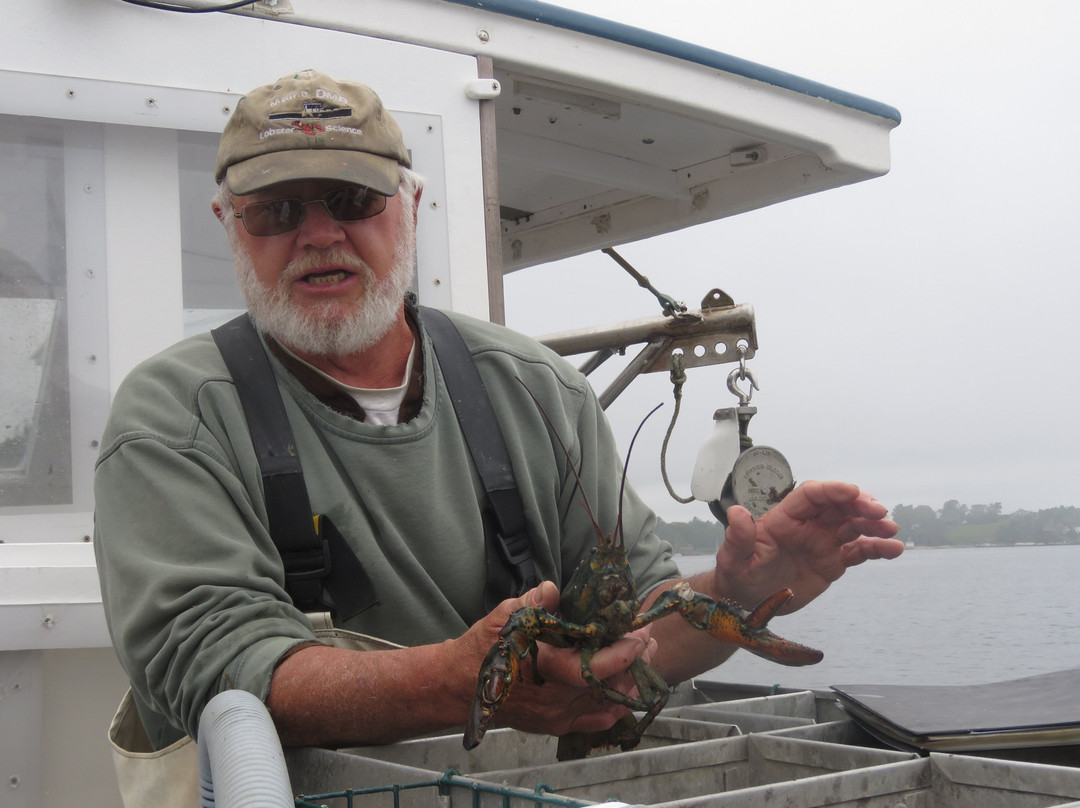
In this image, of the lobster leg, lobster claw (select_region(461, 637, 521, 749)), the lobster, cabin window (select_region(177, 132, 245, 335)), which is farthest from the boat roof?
lobster claw (select_region(461, 637, 521, 749))

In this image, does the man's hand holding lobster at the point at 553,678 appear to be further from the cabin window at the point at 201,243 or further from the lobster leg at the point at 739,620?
the cabin window at the point at 201,243

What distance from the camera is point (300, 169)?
2205 millimetres

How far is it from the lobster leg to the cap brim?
1.10m

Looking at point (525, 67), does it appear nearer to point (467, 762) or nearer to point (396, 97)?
point (396, 97)

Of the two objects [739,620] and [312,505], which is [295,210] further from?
[739,620]

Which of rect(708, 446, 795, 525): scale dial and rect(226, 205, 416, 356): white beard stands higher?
rect(226, 205, 416, 356): white beard

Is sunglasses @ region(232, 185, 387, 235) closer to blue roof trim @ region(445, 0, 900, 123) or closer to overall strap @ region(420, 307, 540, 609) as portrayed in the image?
overall strap @ region(420, 307, 540, 609)

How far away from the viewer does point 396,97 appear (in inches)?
119

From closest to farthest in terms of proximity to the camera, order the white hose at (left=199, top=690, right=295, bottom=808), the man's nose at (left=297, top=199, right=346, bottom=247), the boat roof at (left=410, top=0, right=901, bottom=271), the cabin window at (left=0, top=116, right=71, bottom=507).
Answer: the white hose at (left=199, top=690, right=295, bottom=808) < the man's nose at (left=297, top=199, right=346, bottom=247) < the cabin window at (left=0, top=116, right=71, bottom=507) < the boat roof at (left=410, top=0, right=901, bottom=271)

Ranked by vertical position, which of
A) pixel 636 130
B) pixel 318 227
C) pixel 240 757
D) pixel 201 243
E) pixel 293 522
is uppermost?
pixel 636 130

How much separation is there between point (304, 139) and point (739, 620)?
51.4 inches

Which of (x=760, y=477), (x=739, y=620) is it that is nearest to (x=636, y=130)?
(x=760, y=477)

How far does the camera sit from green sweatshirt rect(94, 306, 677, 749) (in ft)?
5.83

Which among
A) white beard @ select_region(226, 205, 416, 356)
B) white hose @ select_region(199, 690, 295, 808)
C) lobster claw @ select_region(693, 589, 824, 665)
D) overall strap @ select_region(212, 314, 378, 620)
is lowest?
white hose @ select_region(199, 690, 295, 808)
